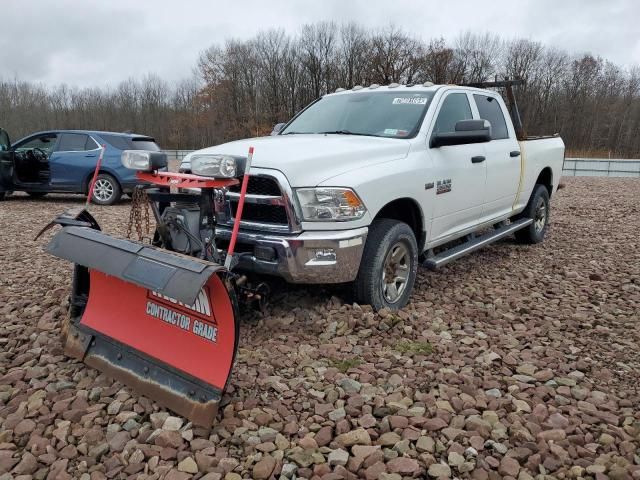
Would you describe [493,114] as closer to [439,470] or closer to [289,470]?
[439,470]

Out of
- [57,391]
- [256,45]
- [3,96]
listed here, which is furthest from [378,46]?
[57,391]

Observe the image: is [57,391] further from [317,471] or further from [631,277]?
[631,277]

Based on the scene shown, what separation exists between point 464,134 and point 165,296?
2.89m

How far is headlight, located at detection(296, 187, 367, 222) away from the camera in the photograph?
3449 millimetres

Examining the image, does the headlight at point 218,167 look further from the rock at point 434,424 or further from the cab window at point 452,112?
the cab window at point 452,112

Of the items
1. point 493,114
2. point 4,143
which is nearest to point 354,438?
point 493,114

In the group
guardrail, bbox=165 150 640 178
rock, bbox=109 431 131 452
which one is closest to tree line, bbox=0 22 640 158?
guardrail, bbox=165 150 640 178

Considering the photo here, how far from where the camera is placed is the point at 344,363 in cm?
327

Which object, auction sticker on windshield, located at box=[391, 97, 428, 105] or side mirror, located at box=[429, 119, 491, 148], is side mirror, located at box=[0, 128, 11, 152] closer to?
auction sticker on windshield, located at box=[391, 97, 428, 105]

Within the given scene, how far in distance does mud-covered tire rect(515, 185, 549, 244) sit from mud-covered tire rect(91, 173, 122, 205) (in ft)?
26.1

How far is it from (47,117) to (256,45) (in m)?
22.8

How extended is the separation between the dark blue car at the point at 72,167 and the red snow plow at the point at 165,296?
741cm

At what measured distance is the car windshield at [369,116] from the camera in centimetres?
450

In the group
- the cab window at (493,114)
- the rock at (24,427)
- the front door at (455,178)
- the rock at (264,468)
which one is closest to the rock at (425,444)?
the rock at (264,468)
